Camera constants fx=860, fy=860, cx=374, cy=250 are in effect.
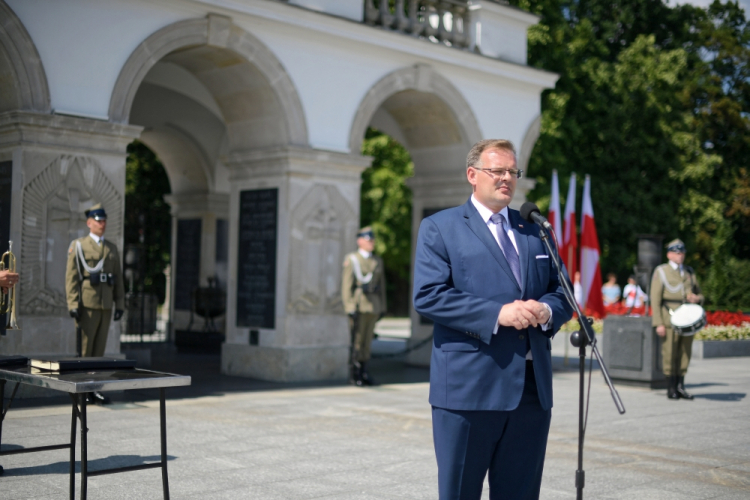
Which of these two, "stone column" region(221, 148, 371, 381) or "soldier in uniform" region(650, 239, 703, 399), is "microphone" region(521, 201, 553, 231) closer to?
"soldier in uniform" region(650, 239, 703, 399)

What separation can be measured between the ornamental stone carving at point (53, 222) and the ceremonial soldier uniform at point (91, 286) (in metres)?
0.43

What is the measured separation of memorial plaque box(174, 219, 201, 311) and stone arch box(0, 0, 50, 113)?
8039 millimetres

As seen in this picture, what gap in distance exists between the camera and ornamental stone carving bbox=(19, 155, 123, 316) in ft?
31.6

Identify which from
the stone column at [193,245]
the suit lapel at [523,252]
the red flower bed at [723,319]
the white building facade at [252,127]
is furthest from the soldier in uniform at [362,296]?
the red flower bed at [723,319]

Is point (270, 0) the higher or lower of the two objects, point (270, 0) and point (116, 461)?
the higher

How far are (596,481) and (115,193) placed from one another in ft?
21.9

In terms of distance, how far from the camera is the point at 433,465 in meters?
6.69

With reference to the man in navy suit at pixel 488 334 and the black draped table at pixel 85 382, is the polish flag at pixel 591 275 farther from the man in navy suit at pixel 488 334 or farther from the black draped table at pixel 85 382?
the man in navy suit at pixel 488 334

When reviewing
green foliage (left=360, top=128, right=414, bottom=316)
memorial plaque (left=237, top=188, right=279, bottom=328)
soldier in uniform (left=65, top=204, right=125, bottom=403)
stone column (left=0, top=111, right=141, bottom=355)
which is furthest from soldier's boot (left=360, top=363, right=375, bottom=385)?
green foliage (left=360, top=128, right=414, bottom=316)

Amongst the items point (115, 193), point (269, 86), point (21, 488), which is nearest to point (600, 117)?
point (269, 86)

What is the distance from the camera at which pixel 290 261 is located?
12.1m

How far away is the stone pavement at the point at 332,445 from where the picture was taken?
5875mm

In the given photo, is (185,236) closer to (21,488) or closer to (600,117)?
(21,488)

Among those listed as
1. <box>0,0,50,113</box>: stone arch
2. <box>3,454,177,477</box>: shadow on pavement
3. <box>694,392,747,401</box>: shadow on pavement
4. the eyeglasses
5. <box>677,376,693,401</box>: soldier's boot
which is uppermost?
<box>0,0,50,113</box>: stone arch
